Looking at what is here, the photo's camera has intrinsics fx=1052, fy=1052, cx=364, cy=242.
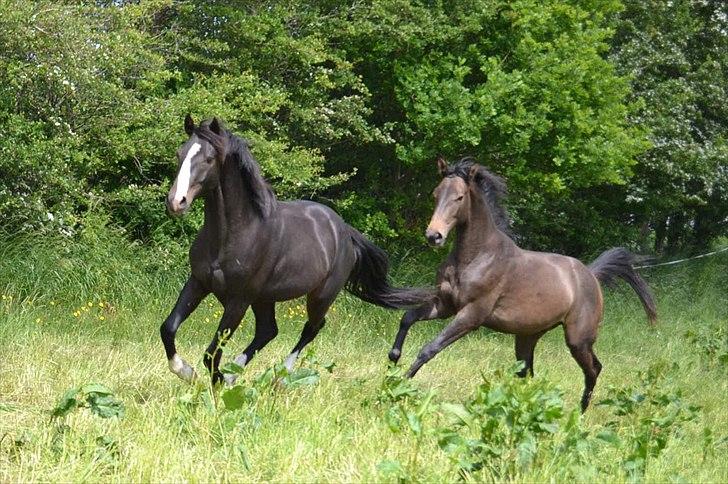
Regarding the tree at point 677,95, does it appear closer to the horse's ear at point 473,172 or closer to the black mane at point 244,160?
the horse's ear at point 473,172

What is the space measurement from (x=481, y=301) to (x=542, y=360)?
15.1ft

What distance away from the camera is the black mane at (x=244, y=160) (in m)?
7.27

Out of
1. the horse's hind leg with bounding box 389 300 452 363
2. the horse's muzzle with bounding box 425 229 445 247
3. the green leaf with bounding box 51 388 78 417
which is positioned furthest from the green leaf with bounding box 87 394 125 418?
the horse's hind leg with bounding box 389 300 452 363

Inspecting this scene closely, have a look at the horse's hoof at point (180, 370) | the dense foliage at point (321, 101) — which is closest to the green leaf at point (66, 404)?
the horse's hoof at point (180, 370)

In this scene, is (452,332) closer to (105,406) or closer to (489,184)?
(489,184)

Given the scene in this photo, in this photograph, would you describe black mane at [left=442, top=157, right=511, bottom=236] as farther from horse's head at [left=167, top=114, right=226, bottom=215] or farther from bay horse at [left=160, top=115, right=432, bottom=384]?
horse's head at [left=167, top=114, right=226, bottom=215]

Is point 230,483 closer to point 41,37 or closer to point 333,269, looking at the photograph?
point 333,269

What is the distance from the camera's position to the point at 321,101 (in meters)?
15.2

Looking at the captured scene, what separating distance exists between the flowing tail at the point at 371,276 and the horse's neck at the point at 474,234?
1.00 m

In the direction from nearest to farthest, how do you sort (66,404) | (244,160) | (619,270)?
(66,404), (244,160), (619,270)

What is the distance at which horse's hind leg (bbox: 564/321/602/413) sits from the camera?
9.31 meters

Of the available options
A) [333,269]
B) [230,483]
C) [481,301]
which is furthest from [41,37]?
[230,483]

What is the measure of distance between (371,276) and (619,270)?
8.43 feet

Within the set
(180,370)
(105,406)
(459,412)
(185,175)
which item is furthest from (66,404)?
(185,175)
